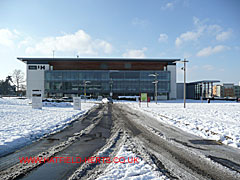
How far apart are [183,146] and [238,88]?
166m

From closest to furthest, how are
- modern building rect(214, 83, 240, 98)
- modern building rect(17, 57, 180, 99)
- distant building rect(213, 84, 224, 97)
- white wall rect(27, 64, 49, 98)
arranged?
1. modern building rect(17, 57, 180, 99)
2. white wall rect(27, 64, 49, 98)
3. modern building rect(214, 83, 240, 98)
4. distant building rect(213, 84, 224, 97)

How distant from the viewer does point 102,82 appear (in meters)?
66.2

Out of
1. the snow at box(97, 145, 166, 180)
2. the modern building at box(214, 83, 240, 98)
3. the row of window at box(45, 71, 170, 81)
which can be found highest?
the row of window at box(45, 71, 170, 81)

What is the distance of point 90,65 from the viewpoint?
6925 centimetres

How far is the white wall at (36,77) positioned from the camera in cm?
6588

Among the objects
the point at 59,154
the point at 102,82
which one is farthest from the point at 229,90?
the point at 59,154

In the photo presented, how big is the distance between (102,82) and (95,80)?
3.15m

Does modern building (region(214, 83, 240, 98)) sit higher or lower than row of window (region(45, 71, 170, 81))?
lower

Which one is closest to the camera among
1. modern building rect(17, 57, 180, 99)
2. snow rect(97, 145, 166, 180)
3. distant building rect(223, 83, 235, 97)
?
snow rect(97, 145, 166, 180)

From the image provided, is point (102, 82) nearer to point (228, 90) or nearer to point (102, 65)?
point (102, 65)

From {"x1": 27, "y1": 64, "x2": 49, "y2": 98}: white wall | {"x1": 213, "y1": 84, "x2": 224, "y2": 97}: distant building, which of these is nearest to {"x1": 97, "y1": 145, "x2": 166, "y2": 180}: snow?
{"x1": 27, "y1": 64, "x2": 49, "y2": 98}: white wall

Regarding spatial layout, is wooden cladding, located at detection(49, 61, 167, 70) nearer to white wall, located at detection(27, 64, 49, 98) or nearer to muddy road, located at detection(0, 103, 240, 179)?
white wall, located at detection(27, 64, 49, 98)

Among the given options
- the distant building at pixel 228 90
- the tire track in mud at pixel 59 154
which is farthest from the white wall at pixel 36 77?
the distant building at pixel 228 90

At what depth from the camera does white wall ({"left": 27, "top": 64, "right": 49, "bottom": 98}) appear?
2594 inches
